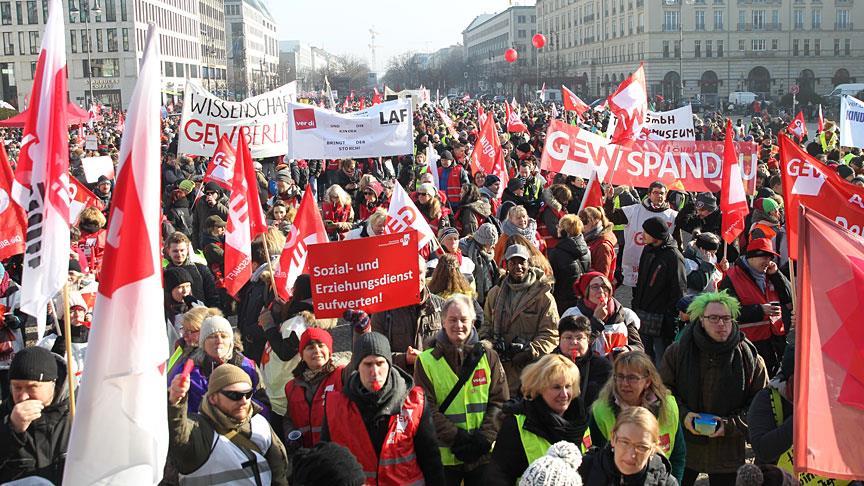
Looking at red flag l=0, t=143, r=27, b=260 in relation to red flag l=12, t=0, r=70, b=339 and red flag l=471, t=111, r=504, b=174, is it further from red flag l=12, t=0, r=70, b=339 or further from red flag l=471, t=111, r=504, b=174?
red flag l=471, t=111, r=504, b=174

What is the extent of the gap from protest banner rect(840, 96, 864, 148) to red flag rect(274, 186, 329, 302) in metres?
8.59

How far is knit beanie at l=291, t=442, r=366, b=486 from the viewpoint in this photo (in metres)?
3.38

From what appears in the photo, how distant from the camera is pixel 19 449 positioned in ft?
12.4

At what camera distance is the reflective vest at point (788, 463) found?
4.06 m

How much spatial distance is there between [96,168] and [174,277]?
8.49 m

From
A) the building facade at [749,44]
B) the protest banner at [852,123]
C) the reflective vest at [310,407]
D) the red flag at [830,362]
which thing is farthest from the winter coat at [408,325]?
the building facade at [749,44]

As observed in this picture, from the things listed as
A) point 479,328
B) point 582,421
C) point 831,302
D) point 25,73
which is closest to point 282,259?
point 479,328

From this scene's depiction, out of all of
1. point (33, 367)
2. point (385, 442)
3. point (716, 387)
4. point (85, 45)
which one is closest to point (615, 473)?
point (385, 442)

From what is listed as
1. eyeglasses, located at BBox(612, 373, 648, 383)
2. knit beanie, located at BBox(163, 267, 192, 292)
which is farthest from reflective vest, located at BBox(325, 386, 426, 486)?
knit beanie, located at BBox(163, 267, 192, 292)

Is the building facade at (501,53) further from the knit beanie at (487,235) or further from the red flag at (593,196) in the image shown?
the knit beanie at (487,235)

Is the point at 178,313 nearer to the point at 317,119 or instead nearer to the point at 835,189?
the point at 835,189

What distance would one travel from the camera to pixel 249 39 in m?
147

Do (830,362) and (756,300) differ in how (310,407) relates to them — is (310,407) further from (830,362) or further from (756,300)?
(756,300)

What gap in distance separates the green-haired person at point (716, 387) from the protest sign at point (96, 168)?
36.9 feet
